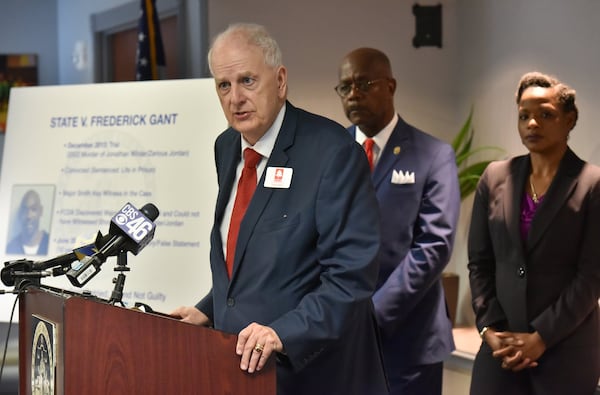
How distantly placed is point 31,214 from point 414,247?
1732 millimetres

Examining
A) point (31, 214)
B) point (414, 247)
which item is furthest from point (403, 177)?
point (31, 214)

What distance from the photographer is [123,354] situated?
1.71 m

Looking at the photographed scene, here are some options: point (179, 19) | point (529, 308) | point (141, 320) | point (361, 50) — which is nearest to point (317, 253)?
point (141, 320)

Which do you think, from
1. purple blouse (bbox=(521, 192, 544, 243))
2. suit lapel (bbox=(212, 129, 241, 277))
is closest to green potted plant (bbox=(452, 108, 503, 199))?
purple blouse (bbox=(521, 192, 544, 243))

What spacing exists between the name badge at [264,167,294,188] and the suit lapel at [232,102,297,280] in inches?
0.5

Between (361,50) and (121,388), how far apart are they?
6.73 ft

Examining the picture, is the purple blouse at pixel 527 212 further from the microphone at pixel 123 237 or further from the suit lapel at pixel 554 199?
the microphone at pixel 123 237

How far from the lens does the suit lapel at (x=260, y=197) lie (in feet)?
6.85

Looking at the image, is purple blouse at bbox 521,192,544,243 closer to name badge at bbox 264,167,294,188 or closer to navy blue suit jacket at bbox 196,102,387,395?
navy blue suit jacket at bbox 196,102,387,395

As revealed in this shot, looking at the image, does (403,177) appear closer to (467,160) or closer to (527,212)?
(527,212)

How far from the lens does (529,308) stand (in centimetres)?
302

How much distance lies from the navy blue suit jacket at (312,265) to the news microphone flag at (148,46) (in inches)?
130

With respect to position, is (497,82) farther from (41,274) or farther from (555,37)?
(41,274)

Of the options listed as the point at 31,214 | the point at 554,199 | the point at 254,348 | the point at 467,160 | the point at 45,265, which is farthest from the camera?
the point at 467,160
